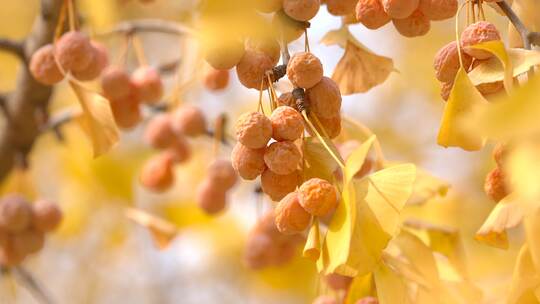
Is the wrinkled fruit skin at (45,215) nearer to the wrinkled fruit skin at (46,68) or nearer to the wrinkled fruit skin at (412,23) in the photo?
the wrinkled fruit skin at (46,68)

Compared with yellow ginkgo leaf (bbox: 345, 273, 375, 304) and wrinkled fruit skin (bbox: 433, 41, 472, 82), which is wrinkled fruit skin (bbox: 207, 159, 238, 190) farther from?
wrinkled fruit skin (bbox: 433, 41, 472, 82)

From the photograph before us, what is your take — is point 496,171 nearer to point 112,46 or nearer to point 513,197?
point 513,197

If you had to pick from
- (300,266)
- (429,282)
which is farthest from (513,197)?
(300,266)

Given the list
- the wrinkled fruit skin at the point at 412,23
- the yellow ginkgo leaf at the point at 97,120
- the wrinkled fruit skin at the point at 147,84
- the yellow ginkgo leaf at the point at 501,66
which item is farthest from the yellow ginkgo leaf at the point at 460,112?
the wrinkled fruit skin at the point at 147,84

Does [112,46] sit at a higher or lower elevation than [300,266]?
higher

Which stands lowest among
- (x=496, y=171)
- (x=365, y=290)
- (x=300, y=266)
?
(x=300, y=266)

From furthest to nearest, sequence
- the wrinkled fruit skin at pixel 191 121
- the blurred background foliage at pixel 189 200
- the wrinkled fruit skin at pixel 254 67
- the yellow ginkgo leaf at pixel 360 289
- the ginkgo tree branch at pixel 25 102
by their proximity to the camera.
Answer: the blurred background foliage at pixel 189 200
the wrinkled fruit skin at pixel 191 121
the ginkgo tree branch at pixel 25 102
the yellow ginkgo leaf at pixel 360 289
the wrinkled fruit skin at pixel 254 67

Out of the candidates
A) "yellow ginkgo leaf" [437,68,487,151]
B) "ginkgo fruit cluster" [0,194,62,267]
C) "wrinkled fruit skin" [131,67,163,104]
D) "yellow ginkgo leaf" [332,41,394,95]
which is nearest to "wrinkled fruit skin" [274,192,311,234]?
"yellow ginkgo leaf" [437,68,487,151]
